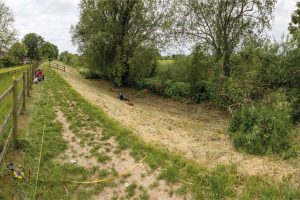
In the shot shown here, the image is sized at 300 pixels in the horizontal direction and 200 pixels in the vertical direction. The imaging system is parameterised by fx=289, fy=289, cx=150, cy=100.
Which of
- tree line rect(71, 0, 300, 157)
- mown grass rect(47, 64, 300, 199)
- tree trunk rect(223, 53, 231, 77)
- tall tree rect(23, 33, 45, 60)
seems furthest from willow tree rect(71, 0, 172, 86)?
tall tree rect(23, 33, 45, 60)

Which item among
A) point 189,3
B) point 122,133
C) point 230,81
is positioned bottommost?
point 122,133

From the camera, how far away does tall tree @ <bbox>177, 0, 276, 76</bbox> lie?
1808cm

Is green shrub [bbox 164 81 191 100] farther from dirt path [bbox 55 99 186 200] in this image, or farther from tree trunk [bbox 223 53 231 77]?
dirt path [bbox 55 99 186 200]

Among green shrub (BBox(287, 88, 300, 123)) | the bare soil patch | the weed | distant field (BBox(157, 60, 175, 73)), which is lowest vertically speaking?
the weed

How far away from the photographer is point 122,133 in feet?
28.1

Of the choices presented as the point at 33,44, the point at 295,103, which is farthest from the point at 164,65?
the point at 33,44

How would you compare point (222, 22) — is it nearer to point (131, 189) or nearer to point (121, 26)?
point (121, 26)

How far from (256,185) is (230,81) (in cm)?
859

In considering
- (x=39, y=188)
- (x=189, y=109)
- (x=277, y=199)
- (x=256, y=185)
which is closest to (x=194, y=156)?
(x=256, y=185)

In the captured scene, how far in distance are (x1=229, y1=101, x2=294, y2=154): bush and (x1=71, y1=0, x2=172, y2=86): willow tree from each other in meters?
15.9

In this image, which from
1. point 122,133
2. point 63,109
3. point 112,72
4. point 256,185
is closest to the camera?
point 256,185

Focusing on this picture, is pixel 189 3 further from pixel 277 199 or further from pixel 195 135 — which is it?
pixel 277 199

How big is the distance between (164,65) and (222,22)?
7.40 m

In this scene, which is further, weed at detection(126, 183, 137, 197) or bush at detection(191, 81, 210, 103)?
bush at detection(191, 81, 210, 103)
